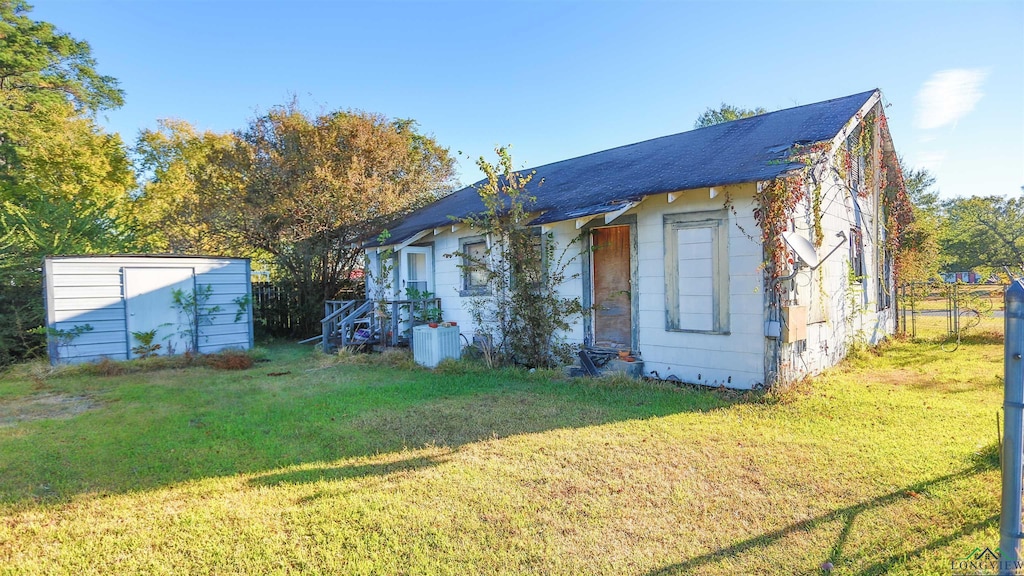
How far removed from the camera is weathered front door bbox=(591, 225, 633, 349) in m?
8.42

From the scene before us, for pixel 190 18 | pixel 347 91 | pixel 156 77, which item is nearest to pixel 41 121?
pixel 156 77

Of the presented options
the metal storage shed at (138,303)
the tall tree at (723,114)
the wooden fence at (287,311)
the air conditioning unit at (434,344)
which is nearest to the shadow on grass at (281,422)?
the air conditioning unit at (434,344)

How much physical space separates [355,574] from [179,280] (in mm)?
10693

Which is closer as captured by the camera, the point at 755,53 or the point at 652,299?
the point at 652,299

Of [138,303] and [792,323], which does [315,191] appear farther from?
[792,323]

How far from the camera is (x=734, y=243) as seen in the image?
6.71m

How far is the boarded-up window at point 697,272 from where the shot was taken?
6844mm

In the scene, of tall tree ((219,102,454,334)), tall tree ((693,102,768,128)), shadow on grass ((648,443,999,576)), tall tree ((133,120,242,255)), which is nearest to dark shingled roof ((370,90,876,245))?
tall tree ((219,102,454,334))

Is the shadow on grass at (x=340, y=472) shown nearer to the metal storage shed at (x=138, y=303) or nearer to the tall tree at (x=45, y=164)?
the metal storage shed at (x=138, y=303)

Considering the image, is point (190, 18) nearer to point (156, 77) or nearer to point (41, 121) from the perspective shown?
point (41, 121)

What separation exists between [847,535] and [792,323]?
3.94 meters

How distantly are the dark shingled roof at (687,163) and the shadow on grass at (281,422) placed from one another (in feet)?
9.31

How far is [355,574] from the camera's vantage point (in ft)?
8.52

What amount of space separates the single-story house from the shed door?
607 cm
